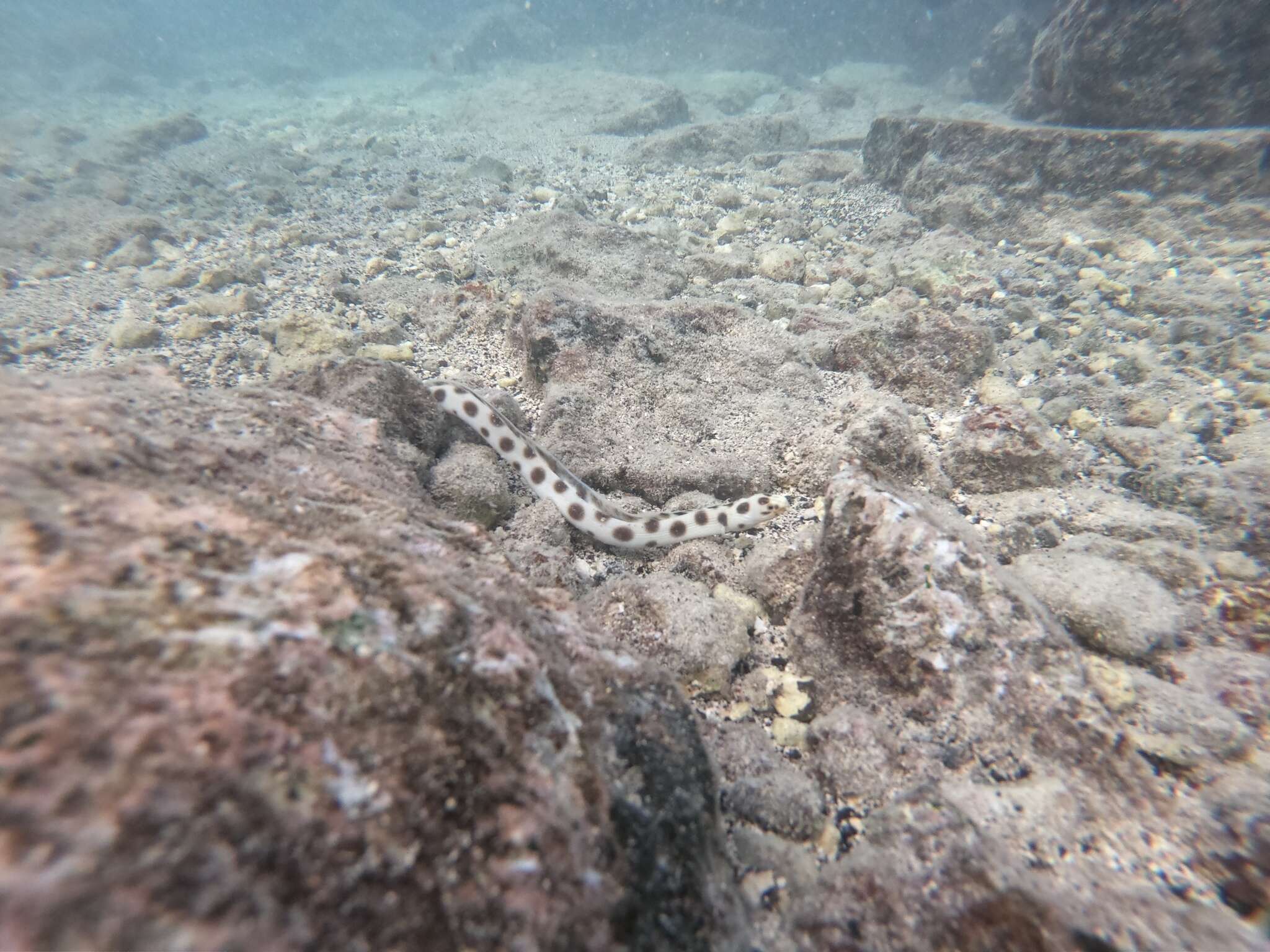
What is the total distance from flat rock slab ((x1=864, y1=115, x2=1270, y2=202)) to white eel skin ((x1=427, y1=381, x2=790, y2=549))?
832cm

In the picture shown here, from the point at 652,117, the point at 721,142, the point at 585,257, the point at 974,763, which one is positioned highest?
the point at 652,117

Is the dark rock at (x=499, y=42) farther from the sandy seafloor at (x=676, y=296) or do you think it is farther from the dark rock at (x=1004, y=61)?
the dark rock at (x=1004, y=61)

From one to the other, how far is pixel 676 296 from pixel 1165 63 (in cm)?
948

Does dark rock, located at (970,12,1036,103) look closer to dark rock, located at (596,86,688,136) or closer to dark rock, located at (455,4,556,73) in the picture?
dark rock, located at (596,86,688,136)

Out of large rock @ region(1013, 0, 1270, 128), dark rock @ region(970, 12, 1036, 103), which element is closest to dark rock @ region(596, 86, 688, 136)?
large rock @ region(1013, 0, 1270, 128)

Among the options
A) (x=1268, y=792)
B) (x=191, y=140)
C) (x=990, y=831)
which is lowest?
(x=990, y=831)

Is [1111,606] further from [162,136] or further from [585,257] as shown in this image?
[162,136]

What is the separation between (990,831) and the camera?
5.74 feet

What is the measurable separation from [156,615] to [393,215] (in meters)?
10.5

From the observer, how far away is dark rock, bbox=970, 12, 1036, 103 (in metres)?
18.4

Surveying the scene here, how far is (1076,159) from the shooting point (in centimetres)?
784

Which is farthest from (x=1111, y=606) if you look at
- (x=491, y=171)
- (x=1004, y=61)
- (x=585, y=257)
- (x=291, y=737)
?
(x=1004, y=61)

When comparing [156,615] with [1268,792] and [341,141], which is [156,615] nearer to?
[1268,792]

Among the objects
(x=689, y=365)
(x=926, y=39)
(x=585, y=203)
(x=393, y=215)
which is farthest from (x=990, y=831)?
(x=926, y=39)
